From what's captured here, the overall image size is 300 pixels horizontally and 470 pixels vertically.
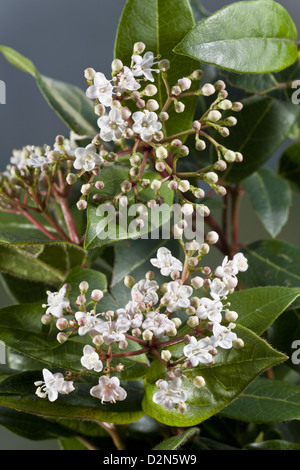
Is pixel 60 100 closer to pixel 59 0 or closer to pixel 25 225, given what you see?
pixel 25 225

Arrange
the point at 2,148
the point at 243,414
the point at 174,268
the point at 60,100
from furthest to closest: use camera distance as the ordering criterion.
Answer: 1. the point at 2,148
2. the point at 60,100
3. the point at 243,414
4. the point at 174,268

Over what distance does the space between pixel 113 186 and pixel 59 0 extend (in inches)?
69.0

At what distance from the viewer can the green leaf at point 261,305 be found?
59 centimetres

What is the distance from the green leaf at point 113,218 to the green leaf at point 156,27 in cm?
13

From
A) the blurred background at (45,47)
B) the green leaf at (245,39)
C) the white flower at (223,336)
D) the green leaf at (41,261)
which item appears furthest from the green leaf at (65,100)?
the blurred background at (45,47)

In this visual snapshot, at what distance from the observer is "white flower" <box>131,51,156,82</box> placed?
578 mm

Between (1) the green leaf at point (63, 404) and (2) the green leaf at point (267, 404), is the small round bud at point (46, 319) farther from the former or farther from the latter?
(2) the green leaf at point (267, 404)

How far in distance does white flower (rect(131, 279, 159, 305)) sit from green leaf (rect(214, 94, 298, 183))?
0.31 metres

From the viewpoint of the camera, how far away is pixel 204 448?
72 centimetres

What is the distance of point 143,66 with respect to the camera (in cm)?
59

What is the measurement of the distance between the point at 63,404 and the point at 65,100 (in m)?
0.44

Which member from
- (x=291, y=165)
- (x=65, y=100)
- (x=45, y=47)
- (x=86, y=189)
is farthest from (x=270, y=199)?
(x=45, y=47)

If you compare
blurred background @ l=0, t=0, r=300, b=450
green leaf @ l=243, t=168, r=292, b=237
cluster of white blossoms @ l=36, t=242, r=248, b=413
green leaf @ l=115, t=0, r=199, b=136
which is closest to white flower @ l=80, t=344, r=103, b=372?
cluster of white blossoms @ l=36, t=242, r=248, b=413

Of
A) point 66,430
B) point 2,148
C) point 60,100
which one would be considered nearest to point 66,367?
point 66,430
